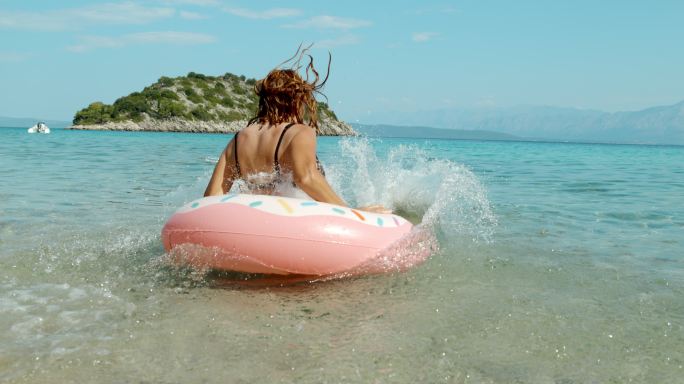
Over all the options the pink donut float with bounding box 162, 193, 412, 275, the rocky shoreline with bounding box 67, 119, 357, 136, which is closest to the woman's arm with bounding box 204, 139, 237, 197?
the pink donut float with bounding box 162, 193, 412, 275

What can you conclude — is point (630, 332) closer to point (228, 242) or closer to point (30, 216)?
point (228, 242)

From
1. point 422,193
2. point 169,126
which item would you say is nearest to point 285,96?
point 422,193

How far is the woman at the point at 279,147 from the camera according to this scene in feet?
14.5

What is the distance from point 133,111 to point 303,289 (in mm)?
87360

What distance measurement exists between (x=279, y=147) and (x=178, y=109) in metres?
86.3

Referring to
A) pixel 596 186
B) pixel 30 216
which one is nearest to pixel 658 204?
pixel 596 186

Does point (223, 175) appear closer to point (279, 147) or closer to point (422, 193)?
point (279, 147)

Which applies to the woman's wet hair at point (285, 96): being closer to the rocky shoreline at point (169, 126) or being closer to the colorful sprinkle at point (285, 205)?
the colorful sprinkle at point (285, 205)

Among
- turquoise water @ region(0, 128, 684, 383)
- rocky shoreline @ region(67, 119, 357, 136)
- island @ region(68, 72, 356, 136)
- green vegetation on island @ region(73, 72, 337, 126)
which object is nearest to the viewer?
turquoise water @ region(0, 128, 684, 383)

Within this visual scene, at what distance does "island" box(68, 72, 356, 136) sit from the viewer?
84.1 meters

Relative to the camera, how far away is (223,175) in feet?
15.5

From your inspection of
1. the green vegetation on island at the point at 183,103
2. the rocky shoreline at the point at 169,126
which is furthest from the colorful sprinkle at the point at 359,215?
the rocky shoreline at the point at 169,126

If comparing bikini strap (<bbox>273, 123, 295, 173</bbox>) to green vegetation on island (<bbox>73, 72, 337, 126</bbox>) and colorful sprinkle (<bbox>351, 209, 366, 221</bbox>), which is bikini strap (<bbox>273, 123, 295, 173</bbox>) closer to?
colorful sprinkle (<bbox>351, 209, 366, 221</bbox>)

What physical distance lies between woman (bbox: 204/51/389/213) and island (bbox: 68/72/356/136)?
78.0 meters
